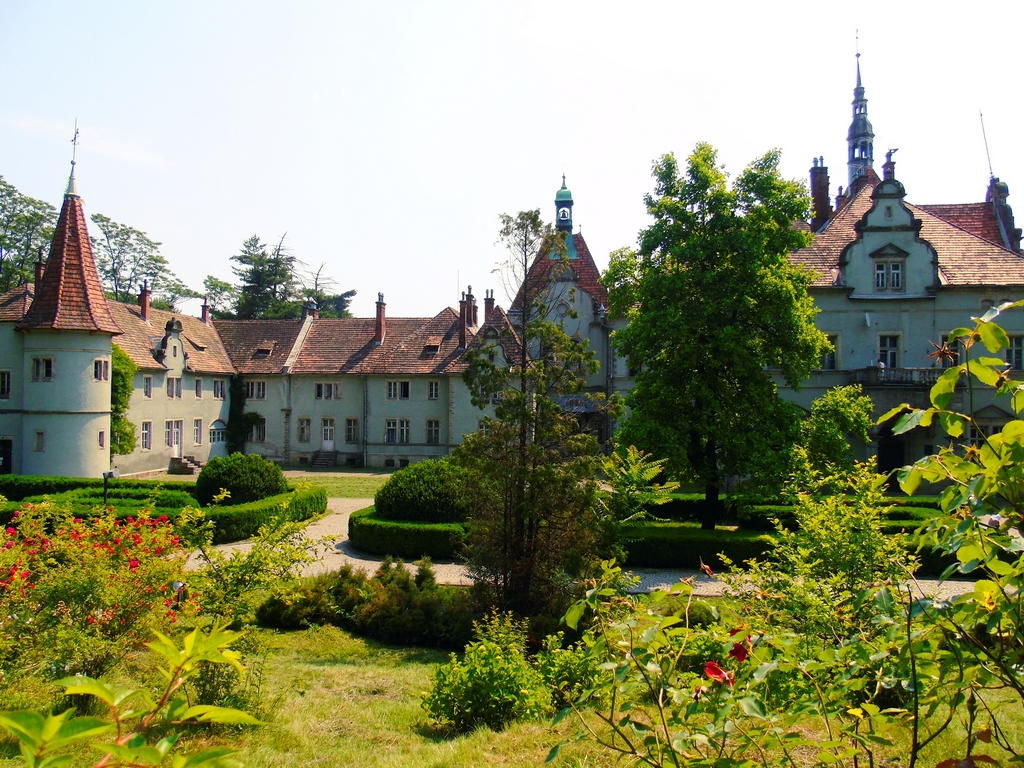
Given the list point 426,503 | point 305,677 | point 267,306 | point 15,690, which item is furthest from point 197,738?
point 267,306

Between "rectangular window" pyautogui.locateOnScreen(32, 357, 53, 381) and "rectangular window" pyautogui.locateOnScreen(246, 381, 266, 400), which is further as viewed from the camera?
"rectangular window" pyautogui.locateOnScreen(246, 381, 266, 400)

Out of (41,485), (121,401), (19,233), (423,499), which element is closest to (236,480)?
(423,499)

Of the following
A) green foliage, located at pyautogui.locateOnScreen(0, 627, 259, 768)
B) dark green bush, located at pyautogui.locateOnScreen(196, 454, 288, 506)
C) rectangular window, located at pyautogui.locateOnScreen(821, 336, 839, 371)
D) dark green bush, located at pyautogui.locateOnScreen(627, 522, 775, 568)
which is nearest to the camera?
green foliage, located at pyautogui.locateOnScreen(0, 627, 259, 768)

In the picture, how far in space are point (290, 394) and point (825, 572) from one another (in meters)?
37.2

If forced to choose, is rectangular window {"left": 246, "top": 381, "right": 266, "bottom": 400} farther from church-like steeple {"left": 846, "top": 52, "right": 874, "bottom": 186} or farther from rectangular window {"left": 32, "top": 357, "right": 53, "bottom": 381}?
church-like steeple {"left": 846, "top": 52, "right": 874, "bottom": 186}

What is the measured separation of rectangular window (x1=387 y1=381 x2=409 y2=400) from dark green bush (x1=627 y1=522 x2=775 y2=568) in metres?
23.8

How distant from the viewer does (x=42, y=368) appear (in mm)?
27391

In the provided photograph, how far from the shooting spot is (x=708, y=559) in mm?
17359

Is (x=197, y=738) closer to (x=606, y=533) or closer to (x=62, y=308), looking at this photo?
(x=606, y=533)

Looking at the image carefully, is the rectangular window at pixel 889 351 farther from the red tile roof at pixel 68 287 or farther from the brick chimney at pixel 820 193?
the red tile roof at pixel 68 287

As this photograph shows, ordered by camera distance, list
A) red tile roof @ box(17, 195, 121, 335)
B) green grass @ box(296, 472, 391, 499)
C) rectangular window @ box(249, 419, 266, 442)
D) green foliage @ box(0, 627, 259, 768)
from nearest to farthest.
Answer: green foliage @ box(0, 627, 259, 768), red tile roof @ box(17, 195, 121, 335), green grass @ box(296, 472, 391, 499), rectangular window @ box(249, 419, 266, 442)

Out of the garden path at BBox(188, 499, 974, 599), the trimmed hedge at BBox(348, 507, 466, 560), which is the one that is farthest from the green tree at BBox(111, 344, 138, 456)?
the trimmed hedge at BBox(348, 507, 466, 560)

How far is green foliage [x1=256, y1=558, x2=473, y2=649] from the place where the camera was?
40.1 ft

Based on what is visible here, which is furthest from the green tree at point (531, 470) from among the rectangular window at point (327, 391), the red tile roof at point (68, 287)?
the rectangular window at point (327, 391)
